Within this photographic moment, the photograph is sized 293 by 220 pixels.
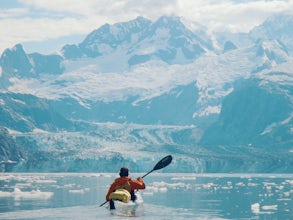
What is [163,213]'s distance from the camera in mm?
48688

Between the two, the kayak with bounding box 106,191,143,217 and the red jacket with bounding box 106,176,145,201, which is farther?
the red jacket with bounding box 106,176,145,201

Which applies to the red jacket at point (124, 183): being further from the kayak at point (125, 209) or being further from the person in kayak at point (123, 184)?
the kayak at point (125, 209)

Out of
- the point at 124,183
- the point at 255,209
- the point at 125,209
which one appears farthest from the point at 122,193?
the point at 255,209

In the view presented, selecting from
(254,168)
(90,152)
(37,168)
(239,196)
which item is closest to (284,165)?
(254,168)

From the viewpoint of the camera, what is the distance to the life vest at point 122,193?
4222 cm

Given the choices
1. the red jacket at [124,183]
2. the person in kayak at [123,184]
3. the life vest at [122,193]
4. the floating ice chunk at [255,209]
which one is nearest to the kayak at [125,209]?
the life vest at [122,193]

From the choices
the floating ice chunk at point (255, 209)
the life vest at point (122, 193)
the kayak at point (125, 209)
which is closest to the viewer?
the kayak at point (125, 209)

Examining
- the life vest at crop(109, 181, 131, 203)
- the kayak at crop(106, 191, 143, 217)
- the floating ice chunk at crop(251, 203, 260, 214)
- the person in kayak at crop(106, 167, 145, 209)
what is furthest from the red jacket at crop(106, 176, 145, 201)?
the floating ice chunk at crop(251, 203, 260, 214)

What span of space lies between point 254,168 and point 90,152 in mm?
42115

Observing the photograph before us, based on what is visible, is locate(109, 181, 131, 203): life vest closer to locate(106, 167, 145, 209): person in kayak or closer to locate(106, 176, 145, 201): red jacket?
locate(106, 167, 145, 209): person in kayak

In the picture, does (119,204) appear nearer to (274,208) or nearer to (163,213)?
(163,213)

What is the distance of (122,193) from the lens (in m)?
42.2

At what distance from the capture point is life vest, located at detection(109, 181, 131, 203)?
139ft

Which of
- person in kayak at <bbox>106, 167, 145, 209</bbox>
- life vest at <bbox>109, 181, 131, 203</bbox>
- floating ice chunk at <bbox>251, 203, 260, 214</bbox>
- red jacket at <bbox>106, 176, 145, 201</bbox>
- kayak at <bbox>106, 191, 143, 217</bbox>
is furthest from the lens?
floating ice chunk at <bbox>251, 203, 260, 214</bbox>
